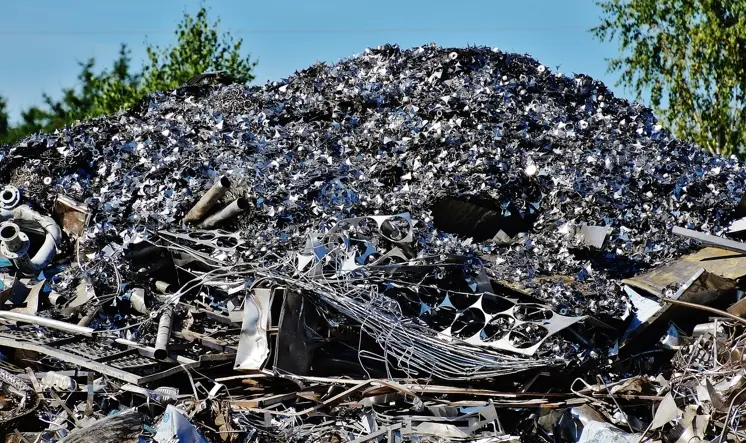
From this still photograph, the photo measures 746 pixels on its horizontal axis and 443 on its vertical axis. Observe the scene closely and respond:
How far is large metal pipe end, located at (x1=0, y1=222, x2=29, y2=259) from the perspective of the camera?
7062 millimetres


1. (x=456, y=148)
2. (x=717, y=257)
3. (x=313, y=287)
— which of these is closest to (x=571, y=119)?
(x=456, y=148)

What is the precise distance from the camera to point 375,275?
603 cm

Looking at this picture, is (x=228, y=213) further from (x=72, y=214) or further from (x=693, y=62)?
(x=693, y=62)

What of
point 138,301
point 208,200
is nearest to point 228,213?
point 208,200

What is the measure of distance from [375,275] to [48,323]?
2340 millimetres

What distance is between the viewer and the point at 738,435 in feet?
17.0

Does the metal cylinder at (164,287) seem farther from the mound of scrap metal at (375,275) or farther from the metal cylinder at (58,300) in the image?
the metal cylinder at (58,300)

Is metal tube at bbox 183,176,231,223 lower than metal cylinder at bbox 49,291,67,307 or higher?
higher

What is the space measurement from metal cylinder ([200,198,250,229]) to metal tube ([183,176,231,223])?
0.29 feet

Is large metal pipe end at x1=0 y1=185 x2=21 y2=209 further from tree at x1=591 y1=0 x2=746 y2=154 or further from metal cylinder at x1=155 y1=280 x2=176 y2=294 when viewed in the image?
tree at x1=591 y1=0 x2=746 y2=154

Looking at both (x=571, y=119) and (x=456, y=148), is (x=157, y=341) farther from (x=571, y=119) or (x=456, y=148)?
(x=571, y=119)

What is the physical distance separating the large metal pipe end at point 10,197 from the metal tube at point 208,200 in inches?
65.2

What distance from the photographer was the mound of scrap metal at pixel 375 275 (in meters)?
5.62

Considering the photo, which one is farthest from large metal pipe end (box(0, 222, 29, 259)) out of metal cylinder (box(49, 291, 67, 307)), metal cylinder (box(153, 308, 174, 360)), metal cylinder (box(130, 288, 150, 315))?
metal cylinder (box(153, 308, 174, 360))
